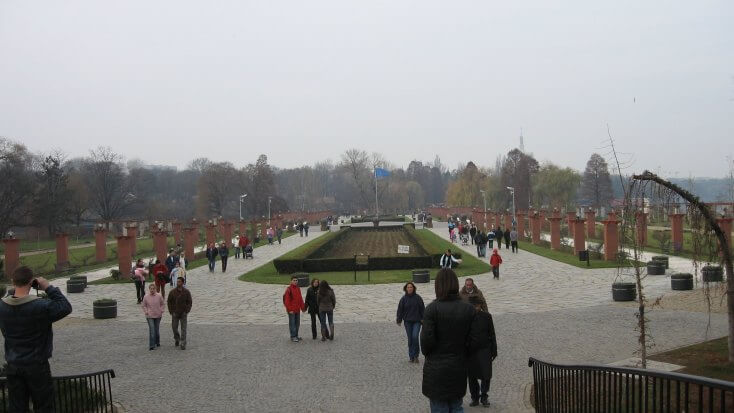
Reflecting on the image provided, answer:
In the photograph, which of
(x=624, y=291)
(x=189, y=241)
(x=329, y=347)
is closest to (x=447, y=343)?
(x=329, y=347)

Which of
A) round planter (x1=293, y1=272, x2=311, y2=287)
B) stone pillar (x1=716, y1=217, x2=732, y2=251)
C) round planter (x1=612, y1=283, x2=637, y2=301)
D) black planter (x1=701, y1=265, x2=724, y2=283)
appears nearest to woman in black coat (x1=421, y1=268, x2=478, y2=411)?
stone pillar (x1=716, y1=217, x2=732, y2=251)

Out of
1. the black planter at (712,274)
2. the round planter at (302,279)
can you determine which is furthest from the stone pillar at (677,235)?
the round planter at (302,279)

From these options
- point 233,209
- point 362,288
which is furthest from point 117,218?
point 362,288

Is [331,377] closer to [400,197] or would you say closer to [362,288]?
[362,288]

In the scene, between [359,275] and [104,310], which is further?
[359,275]

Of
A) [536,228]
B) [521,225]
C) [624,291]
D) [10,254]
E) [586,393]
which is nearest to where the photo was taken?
[586,393]

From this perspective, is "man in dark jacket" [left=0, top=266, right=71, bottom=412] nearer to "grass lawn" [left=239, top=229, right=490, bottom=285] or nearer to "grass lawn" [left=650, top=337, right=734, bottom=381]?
"grass lawn" [left=650, top=337, right=734, bottom=381]

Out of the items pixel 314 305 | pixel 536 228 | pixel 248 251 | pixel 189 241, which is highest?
pixel 189 241

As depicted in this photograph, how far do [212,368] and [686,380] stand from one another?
8.68 metres

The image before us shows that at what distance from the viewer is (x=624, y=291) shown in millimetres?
17578

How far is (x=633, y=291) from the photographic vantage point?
17656mm

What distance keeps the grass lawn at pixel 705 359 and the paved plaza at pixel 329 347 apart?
0.77 m

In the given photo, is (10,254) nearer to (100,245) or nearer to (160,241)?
(160,241)

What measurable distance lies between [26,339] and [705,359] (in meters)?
9.84
